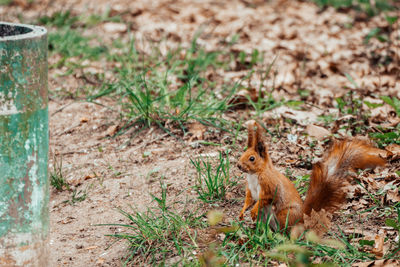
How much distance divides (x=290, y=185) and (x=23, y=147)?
1211 millimetres

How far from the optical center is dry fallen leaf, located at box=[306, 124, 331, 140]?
3.65 metres

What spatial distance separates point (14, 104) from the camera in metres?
1.97

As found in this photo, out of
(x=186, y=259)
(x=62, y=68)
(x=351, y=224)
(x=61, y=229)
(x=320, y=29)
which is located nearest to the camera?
(x=186, y=259)

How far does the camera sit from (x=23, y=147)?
6.62ft

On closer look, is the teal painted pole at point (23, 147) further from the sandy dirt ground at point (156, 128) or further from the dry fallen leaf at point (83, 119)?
the dry fallen leaf at point (83, 119)

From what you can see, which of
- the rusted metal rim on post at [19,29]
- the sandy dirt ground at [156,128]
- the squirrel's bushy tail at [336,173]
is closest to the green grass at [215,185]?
the sandy dirt ground at [156,128]

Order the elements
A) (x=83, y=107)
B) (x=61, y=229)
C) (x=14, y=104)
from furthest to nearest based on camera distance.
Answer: (x=83, y=107) < (x=61, y=229) < (x=14, y=104)

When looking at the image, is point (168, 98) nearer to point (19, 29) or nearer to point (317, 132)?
point (317, 132)

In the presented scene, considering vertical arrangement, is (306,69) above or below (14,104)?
below

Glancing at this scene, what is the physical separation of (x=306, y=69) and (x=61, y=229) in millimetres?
3109

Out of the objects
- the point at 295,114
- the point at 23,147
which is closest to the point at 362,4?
the point at 295,114

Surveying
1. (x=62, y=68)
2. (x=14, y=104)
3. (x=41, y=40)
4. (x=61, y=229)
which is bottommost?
(x=61, y=229)

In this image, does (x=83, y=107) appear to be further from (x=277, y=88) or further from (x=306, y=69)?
(x=306, y=69)

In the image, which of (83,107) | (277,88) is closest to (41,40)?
(83,107)
